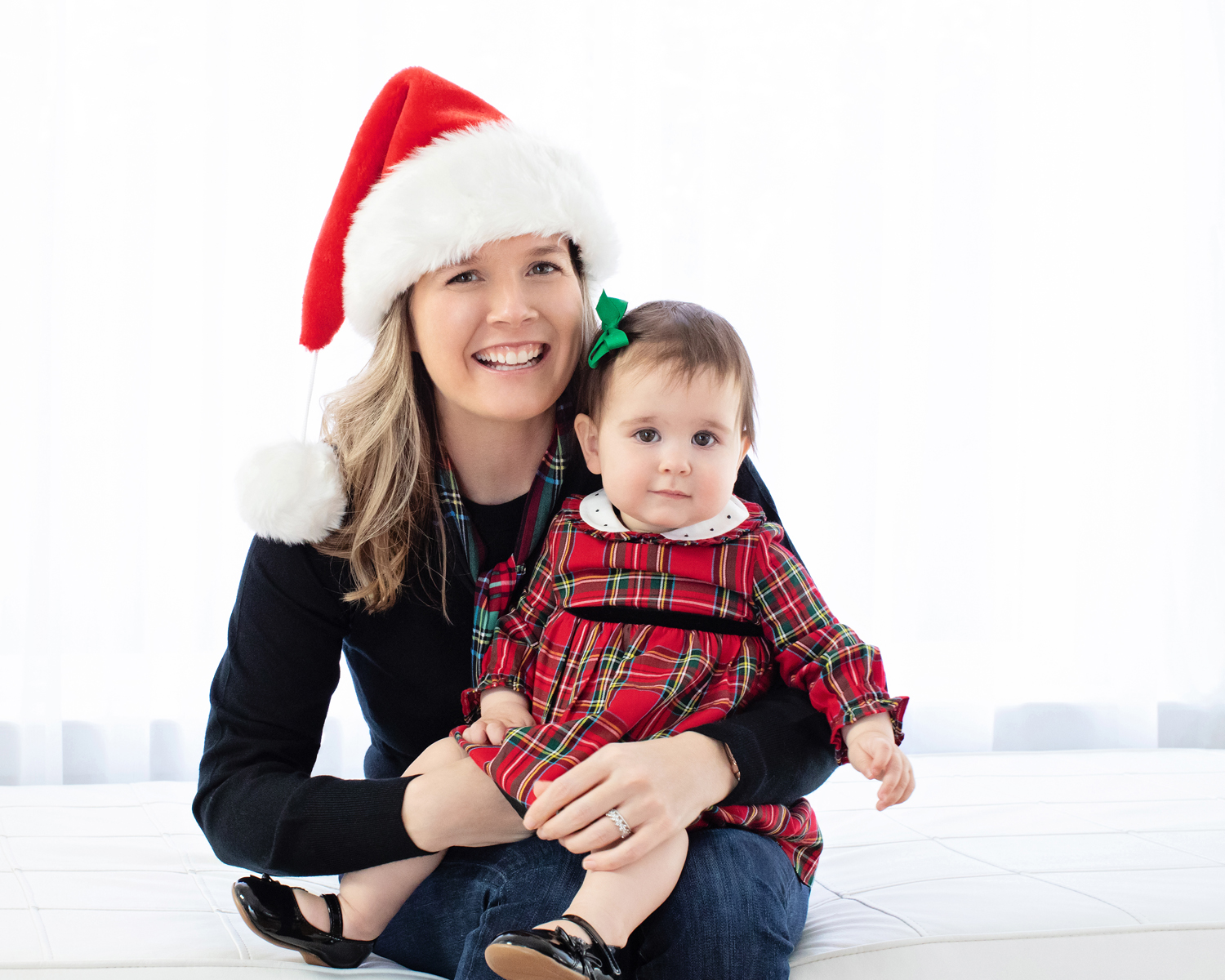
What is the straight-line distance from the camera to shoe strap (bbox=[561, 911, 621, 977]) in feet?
3.34

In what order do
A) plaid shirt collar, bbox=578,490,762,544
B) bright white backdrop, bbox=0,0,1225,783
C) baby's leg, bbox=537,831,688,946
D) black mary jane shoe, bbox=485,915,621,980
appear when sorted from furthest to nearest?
bright white backdrop, bbox=0,0,1225,783
plaid shirt collar, bbox=578,490,762,544
baby's leg, bbox=537,831,688,946
black mary jane shoe, bbox=485,915,621,980

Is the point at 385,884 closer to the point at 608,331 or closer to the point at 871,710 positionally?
the point at 871,710

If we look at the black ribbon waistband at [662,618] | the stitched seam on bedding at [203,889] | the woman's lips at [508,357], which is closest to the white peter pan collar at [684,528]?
the black ribbon waistband at [662,618]

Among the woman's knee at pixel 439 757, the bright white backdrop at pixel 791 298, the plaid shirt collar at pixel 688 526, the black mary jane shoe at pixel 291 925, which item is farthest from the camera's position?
the bright white backdrop at pixel 791 298

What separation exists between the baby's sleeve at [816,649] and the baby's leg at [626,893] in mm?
259

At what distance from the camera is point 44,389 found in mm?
2375

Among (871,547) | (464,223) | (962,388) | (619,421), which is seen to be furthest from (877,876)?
(962,388)

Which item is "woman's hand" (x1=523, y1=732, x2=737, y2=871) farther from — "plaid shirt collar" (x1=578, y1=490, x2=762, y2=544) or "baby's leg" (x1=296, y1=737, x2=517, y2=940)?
"plaid shirt collar" (x1=578, y1=490, x2=762, y2=544)

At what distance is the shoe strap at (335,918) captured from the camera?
123cm

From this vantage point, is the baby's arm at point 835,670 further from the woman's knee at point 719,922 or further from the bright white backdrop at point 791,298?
the bright white backdrop at point 791,298

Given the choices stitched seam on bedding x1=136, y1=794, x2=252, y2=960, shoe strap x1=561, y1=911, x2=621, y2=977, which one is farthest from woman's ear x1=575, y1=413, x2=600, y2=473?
stitched seam on bedding x1=136, y1=794, x2=252, y2=960

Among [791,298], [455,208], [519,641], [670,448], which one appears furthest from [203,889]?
[791,298]

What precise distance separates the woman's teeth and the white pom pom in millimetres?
268

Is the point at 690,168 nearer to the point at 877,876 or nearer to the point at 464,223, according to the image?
the point at 464,223
